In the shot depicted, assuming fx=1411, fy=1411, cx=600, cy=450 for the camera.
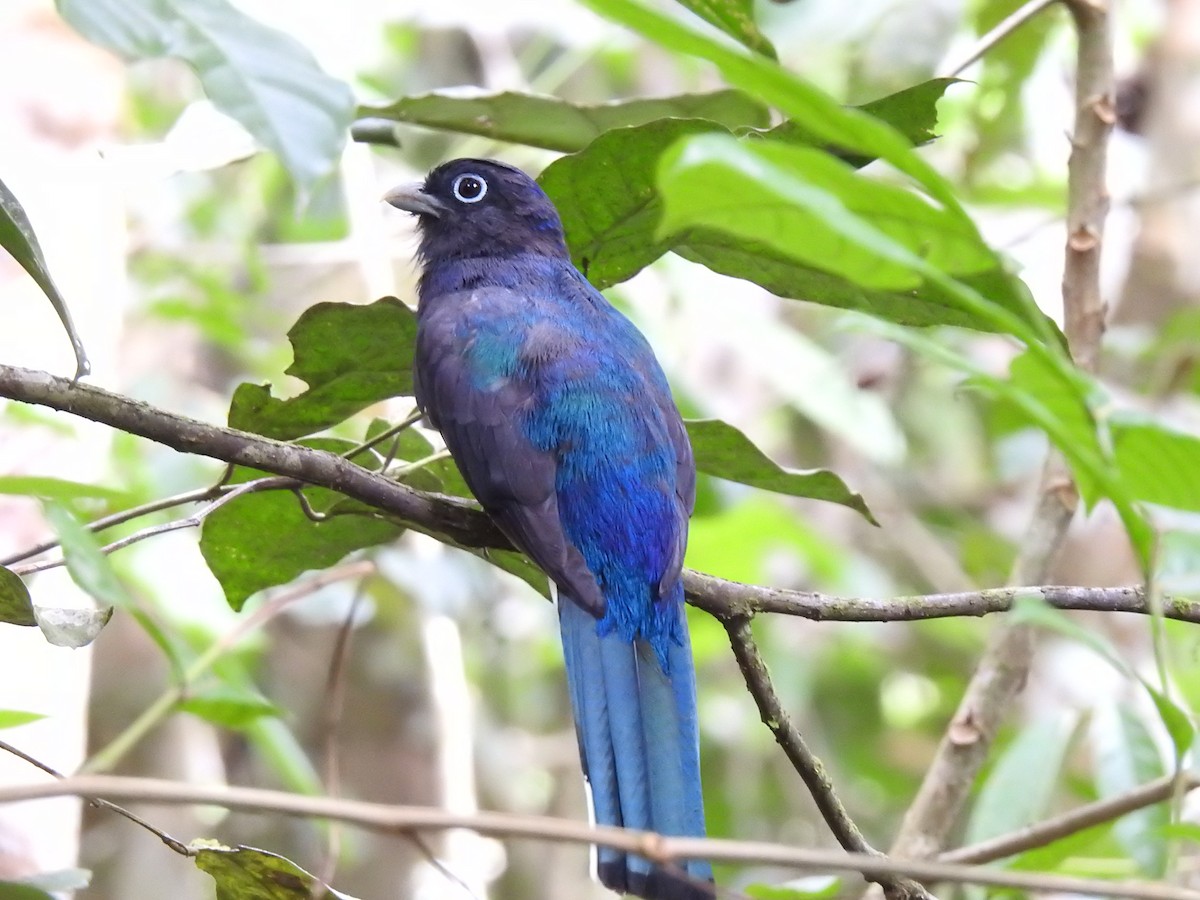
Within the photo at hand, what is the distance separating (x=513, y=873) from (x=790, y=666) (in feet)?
6.16

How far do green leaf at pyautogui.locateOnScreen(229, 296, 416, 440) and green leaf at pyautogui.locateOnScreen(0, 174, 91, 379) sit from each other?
0.41m

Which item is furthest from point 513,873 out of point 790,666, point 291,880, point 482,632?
point 291,880

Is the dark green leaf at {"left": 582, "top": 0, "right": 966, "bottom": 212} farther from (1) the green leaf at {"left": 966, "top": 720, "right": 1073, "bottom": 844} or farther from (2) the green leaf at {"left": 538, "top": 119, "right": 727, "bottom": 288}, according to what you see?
(1) the green leaf at {"left": 966, "top": 720, "right": 1073, "bottom": 844}

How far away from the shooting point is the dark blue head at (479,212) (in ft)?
11.8

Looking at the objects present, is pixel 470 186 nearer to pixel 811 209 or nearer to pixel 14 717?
pixel 14 717

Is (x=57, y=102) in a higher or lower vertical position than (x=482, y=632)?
higher

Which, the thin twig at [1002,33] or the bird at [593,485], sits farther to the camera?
the thin twig at [1002,33]

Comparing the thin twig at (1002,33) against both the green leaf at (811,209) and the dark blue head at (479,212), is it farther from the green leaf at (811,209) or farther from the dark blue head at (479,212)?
the green leaf at (811,209)

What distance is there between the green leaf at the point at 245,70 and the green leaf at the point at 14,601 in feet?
2.20

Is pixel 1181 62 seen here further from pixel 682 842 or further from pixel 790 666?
pixel 682 842

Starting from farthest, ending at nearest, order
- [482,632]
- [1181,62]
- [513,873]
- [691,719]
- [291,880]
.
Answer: [513,873] → [482,632] → [1181,62] → [691,719] → [291,880]

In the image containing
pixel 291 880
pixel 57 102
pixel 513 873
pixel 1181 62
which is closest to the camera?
pixel 291 880

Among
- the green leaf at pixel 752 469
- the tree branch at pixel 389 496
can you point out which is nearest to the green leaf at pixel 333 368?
the tree branch at pixel 389 496

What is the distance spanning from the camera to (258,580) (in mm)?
2545
